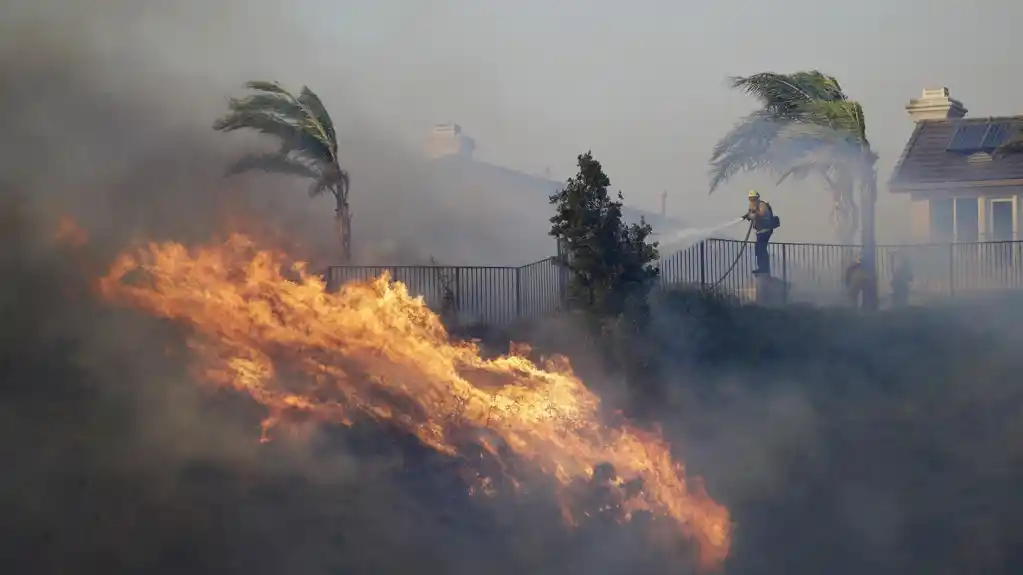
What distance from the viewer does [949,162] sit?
27406 mm

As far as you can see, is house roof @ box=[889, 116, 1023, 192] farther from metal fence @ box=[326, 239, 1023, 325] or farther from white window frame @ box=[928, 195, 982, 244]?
metal fence @ box=[326, 239, 1023, 325]

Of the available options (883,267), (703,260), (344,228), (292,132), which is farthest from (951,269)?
(292,132)

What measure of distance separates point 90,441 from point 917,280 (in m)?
16.6

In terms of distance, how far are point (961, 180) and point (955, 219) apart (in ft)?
3.22

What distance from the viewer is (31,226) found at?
39.2 feet

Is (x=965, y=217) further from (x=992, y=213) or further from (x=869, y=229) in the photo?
(x=869, y=229)

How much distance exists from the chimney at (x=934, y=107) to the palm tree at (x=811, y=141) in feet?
27.7

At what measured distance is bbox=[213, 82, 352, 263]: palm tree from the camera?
1902 centimetres

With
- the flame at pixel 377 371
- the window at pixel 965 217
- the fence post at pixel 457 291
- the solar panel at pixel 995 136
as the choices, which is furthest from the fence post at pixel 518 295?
the solar panel at pixel 995 136

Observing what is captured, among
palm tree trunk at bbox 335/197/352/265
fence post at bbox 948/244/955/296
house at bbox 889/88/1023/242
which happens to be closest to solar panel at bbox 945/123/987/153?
house at bbox 889/88/1023/242

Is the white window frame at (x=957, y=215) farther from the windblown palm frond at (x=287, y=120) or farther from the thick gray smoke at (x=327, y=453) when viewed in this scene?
the windblown palm frond at (x=287, y=120)

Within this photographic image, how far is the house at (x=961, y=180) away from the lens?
26.5 m

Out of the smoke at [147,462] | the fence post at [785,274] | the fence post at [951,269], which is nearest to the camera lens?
the smoke at [147,462]

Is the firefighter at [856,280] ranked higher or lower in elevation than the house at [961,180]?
lower
